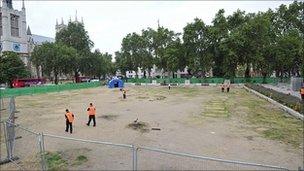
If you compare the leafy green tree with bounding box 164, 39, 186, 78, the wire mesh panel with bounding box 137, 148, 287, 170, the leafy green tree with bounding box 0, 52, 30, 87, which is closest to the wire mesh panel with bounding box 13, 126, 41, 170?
the wire mesh panel with bounding box 137, 148, 287, 170

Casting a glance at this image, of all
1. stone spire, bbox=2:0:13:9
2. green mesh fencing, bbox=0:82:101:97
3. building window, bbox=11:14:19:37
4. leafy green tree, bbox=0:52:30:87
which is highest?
stone spire, bbox=2:0:13:9

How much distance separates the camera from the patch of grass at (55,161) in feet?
40.7

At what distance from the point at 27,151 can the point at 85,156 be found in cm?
305

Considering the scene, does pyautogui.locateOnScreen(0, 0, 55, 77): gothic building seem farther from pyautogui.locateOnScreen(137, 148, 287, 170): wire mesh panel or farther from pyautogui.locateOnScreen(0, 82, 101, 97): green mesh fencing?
pyautogui.locateOnScreen(137, 148, 287, 170): wire mesh panel

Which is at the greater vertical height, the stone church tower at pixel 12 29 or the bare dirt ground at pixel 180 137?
the stone church tower at pixel 12 29

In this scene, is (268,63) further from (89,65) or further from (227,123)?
(227,123)

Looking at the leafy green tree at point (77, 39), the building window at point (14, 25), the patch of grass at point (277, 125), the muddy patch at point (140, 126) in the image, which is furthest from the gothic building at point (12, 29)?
the patch of grass at point (277, 125)

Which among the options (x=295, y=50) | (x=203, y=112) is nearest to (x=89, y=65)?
(x=295, y=50)

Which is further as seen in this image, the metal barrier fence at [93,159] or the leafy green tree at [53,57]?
the leafy green tree at [53,57]

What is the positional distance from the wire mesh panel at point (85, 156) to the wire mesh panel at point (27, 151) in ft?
1.50

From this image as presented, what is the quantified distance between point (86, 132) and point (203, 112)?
12.4 m

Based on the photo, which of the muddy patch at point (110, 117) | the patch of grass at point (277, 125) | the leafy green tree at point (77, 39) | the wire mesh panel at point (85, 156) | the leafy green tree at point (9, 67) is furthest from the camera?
the leafy green tree at point (77, 39)

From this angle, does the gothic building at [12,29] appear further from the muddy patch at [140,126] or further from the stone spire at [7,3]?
the muddy patch at [140,126]

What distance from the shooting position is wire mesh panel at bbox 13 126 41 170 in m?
12.7
